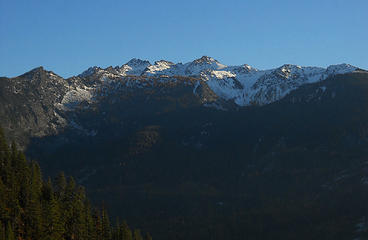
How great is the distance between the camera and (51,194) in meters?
149

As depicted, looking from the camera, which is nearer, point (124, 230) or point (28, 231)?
point (28, 231)

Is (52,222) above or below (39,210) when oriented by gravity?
below

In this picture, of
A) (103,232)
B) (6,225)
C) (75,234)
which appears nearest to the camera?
(6,225)

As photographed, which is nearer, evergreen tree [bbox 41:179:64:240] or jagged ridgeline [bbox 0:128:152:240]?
jagged ridgeline [bbox 0:128:152:240]

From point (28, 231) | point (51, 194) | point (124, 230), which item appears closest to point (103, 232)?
point (124, 230)

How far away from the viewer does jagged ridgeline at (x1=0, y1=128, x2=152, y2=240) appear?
132m

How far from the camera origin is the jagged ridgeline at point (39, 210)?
131875mm

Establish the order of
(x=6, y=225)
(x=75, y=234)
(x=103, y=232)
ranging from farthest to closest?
(x=103, y=232) → (x=75, y=234) → (x=6, y=225)

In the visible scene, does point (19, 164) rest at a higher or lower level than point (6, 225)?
higher

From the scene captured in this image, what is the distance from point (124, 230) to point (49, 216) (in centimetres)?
2885

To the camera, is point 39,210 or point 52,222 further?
point 52,222

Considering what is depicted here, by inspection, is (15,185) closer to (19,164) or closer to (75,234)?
(19,164)

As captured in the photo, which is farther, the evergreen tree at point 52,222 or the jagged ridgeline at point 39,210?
the evergreen tree at point 52,222

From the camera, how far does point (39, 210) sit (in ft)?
443
